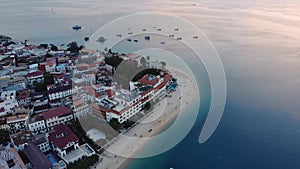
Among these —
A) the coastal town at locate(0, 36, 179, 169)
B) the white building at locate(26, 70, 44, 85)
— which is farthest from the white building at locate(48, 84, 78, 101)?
the white building at locate(26, 70, 44, 85)

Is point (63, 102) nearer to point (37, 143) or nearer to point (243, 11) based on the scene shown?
point (37, 143)

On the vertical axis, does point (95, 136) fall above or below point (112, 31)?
below

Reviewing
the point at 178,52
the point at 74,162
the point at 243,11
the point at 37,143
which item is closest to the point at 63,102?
the point at 37,143

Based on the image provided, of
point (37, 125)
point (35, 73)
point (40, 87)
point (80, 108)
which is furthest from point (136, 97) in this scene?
point (35, 73)

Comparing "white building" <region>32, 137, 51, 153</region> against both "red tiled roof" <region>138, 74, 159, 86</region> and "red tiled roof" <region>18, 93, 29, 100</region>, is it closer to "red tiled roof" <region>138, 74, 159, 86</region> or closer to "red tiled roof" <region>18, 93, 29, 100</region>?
"red tiled roof" <region>18, 93, 29, 100</region>

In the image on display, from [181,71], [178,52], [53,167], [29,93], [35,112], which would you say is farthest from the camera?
[178,52]

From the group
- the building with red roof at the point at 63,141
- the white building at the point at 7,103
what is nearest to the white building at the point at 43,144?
the building with red roof at the point at 63,141

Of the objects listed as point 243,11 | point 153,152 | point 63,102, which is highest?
point 243,11
